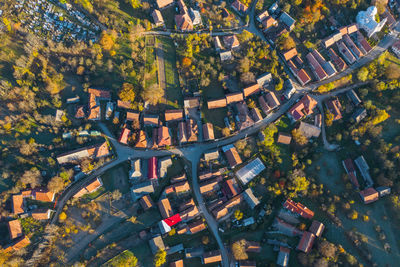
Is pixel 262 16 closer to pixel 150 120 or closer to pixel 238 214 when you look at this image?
pixel 150 120

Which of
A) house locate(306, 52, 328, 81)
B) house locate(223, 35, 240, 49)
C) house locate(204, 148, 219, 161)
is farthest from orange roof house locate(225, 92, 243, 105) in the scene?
house locate(306, 52, 328, 81)

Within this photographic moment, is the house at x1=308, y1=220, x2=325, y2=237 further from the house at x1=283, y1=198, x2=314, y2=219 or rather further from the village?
the house at x1=283, y1=198, x2=314, y2=219

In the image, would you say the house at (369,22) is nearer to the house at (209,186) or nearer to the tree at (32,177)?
the house at (209,186)

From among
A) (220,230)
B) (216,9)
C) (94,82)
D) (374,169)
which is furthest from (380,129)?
(94,82)

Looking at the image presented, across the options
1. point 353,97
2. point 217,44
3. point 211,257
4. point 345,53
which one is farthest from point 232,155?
point 345,53

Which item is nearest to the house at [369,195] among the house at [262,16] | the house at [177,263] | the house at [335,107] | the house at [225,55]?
the house at [335,107]

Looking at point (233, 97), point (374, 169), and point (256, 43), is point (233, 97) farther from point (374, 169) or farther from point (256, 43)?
point (374, 169)
